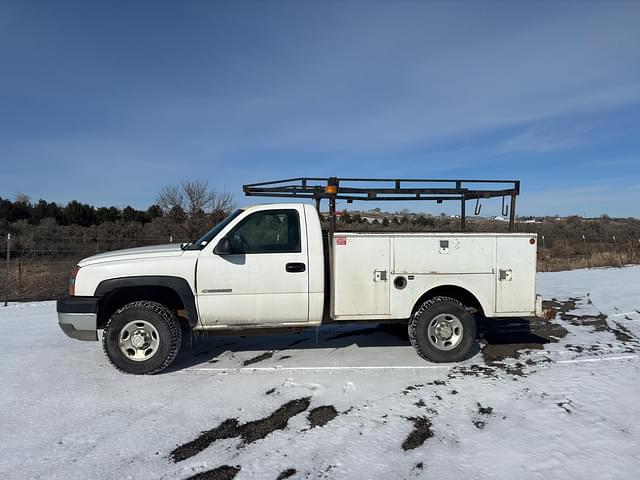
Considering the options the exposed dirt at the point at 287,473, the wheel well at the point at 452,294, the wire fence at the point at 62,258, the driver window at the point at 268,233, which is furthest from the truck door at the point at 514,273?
the wire fence at the point at 62,258

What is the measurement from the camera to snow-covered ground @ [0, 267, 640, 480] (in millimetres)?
3115

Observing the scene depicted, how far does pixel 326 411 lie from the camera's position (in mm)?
3992

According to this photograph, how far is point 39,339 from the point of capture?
6512mm

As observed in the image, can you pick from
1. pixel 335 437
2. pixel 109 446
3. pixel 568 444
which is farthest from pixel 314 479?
pixel 568 444

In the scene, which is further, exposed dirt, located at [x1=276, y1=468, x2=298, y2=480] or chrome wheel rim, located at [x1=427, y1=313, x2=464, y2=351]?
chrome wheel rim, located at [x1=427, y1=313, x2=464, y2=351]

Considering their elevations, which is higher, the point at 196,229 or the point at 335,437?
the point at 196,229

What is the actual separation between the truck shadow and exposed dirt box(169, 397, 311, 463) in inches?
55.2

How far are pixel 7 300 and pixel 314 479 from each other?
32.8ft

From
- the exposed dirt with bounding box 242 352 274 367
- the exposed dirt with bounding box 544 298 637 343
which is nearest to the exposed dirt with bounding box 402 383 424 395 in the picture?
the exposed dirt with bounding box 242 352 274 367

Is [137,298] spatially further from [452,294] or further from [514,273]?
[514,273]

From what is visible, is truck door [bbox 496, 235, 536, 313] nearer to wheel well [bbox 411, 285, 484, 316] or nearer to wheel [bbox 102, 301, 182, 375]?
wheel well [bbox 411, 285, 484, 316]

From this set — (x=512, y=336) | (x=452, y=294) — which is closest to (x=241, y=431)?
(x=452, y=294)

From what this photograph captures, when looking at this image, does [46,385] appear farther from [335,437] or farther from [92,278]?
[335,437]

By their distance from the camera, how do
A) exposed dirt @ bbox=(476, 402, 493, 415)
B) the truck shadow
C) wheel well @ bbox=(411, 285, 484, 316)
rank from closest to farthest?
exposed dirt @ bbox=(476, 402, 493, 415) < wheel well @ bbox=(411, 285, 484, 316) < the truck shadow
